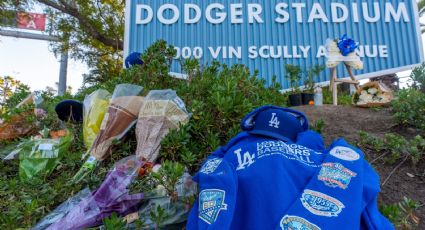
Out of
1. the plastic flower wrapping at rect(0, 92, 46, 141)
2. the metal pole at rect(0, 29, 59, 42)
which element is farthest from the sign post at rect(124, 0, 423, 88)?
the metal pole at rect(0, 29, 59, 42)

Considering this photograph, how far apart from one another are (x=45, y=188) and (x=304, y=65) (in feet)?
16.8

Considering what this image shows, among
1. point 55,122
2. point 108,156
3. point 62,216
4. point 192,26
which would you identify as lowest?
point 62,216

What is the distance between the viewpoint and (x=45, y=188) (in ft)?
6.45

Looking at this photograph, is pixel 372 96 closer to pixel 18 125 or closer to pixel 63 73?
pixel 18 125

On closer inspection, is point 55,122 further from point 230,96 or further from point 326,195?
point 326,195

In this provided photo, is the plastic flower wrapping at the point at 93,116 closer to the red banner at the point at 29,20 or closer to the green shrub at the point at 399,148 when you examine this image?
the green shrub at the point at 399,148

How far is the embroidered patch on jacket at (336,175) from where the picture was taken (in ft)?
4.53

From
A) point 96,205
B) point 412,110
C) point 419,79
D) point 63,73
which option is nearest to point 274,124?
point 96,205

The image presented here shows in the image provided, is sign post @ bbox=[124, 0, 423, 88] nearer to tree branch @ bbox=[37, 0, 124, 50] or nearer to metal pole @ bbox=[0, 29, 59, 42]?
tree branch @ bbox=[37, 0, 124, 50]

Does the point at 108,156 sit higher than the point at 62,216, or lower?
higher

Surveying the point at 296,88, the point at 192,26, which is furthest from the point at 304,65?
the point at 192,26

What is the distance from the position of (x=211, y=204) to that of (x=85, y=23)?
1107cm

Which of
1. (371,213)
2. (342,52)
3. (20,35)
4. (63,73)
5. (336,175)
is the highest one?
(20,35)

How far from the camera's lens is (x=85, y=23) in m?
11.0
